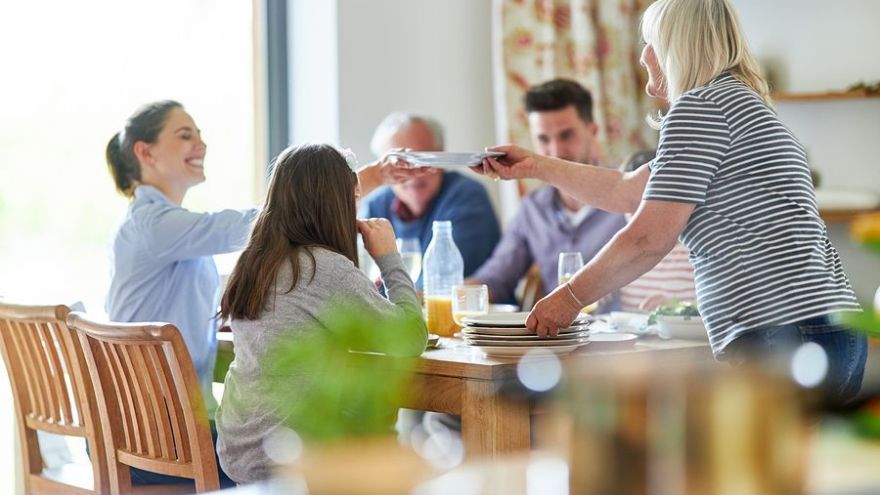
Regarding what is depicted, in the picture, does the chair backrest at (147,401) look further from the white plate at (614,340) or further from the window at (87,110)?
the window at (87,110)

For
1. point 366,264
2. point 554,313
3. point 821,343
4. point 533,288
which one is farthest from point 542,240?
point 821,343

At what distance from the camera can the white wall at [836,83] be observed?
12.4 feet

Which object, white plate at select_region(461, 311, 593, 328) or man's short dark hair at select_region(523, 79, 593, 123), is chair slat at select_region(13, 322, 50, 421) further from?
man's short dark hair at select_region(523, 79, 593, 123)

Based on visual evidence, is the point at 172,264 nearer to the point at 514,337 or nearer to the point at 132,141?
the point at 132,141

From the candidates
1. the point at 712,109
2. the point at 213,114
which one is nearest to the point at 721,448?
the point at 712,109

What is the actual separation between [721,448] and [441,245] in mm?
2033

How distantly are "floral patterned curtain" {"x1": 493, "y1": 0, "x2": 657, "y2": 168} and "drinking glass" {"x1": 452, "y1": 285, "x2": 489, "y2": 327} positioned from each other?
→ 1853 mm

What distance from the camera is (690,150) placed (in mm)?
1869

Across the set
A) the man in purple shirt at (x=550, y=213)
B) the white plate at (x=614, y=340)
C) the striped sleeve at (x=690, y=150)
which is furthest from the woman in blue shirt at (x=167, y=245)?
the man in purple shirt at (x=550, y=213)

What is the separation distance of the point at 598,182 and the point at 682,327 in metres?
0.37

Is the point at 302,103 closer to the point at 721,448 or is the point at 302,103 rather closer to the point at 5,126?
the point at 5,126

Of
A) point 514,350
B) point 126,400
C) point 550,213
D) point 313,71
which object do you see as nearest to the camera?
point 514,350

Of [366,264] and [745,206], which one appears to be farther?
[366,264]

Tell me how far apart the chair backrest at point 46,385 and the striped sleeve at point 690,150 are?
3.78 ft
